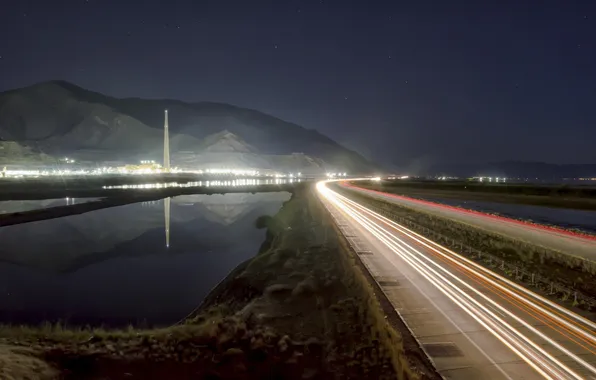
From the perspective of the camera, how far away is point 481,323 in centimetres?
1322

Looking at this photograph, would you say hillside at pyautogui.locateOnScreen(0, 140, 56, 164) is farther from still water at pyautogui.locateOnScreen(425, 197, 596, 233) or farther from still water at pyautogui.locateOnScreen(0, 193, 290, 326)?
still water at pyautogui.locateOnScreen(425, 197, 596, 233)

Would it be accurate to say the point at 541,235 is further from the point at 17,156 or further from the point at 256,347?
the point at 17,156

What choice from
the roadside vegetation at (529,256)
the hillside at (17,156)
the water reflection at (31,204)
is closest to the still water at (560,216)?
the roadside vegetation at (529,256)

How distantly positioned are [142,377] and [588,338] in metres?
12.5

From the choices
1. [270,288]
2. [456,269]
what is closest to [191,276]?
[270,288]

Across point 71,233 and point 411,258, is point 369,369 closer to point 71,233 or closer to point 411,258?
point 411,258

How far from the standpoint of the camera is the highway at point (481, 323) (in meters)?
10.5

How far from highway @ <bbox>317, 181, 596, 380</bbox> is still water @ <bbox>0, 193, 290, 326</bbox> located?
11495 mm

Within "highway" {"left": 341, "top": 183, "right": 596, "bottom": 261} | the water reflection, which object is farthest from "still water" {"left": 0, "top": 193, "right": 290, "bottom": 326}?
"highway" {"left": 341, "top": 183, "right": 596, "bottom": 261}

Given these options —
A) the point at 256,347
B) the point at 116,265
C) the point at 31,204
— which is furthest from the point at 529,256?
the point at 31,204

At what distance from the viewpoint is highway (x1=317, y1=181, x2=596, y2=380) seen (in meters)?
10.5

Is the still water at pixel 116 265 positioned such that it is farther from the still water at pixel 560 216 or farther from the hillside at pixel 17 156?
the hillside at pixel 17 156

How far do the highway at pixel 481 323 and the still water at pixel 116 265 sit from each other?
Answer: 37.7ft

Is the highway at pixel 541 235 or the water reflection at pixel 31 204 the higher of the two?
the water reflection at pixel 31 204
